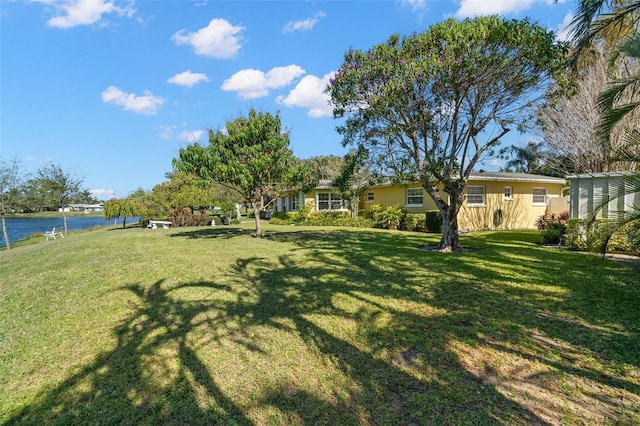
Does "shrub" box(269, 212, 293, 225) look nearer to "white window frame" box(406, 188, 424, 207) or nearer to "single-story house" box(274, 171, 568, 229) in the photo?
"single-story house" box(274, 171, 568, 229)

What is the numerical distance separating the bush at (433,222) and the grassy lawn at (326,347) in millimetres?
9200

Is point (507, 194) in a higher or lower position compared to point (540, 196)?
higher

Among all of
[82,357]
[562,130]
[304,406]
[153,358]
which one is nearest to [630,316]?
[304,406]

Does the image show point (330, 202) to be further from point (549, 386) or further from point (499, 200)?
point (549, 386)

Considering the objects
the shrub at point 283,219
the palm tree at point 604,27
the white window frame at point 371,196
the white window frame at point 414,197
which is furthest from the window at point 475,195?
the shrub at point 283,219

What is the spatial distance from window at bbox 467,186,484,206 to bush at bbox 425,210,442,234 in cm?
239

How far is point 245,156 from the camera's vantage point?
12.9 meters

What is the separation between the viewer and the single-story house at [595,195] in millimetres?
8969

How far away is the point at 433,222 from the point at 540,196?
326 inches

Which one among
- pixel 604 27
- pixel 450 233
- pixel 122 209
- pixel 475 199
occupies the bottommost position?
pixel 450 233

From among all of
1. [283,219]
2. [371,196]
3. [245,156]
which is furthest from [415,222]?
[283,219]

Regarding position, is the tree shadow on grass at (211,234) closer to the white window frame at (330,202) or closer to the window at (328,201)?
the white window frame at (330,202)

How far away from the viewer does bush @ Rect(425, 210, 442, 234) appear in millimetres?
16266

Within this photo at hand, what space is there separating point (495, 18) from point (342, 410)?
9.11 m
